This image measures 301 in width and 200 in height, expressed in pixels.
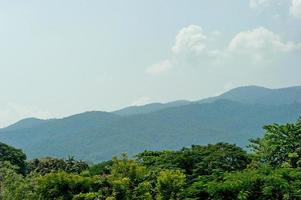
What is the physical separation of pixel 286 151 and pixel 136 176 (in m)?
12.8

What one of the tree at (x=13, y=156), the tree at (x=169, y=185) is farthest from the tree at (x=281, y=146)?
the tree at (x=13, y=156)

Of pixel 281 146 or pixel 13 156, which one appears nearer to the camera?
Answer: pixel 281 146

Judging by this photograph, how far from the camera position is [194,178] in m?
38.9

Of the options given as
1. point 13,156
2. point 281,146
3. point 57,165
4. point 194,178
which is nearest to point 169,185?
point 194,178

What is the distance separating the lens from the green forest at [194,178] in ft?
107

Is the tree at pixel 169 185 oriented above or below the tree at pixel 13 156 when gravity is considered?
below

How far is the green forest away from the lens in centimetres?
3253

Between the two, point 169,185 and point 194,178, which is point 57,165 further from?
point 169,185

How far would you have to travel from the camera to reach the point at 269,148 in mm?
42031

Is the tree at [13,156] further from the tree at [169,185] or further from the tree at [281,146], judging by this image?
the tree at [169,185]

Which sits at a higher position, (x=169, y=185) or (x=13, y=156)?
(x=13, y=156)

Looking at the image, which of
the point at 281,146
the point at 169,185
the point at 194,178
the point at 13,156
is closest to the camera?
Answer: the point at 169,185

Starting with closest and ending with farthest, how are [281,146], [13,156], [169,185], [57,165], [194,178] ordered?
[169,185], [194,178], [281,146], [57,165], [13,156]

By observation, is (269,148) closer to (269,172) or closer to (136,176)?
(269,172)
